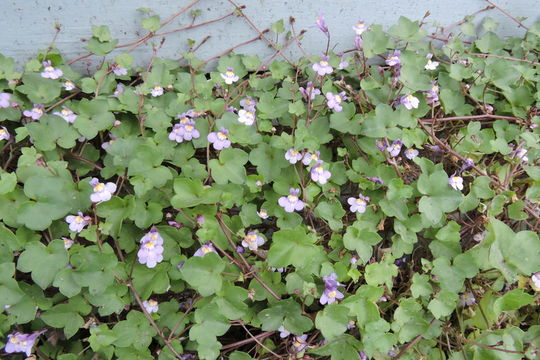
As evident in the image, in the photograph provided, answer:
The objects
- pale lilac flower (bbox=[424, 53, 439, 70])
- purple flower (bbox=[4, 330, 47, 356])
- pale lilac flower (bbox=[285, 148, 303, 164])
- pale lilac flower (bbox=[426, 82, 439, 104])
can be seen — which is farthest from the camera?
pale lilac flower (bbox=[424, 53, 439, 70])

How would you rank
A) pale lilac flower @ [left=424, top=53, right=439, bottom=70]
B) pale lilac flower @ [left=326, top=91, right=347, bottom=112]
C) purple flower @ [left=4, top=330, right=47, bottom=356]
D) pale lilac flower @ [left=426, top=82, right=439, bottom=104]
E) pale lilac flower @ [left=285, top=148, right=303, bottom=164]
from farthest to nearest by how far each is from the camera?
pale lilac flower @ [left=424, top=53, right=439, bottom=70] < pale lilac flower @ [left=426, top=82, right=439, bottom=104] < pale lilac flower @ [left=326, top=91, right=347, bottom=112] < pale lilac flower @ [left=285, top=148, right=303, bottom=164] < purple flower @ [left=4, top=330, right=47, bottom=356]

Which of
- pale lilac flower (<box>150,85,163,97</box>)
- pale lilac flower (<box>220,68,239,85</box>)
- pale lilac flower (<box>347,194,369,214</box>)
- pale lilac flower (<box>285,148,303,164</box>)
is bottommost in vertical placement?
pale lilac flower (<box>347,194,369,214</box>)

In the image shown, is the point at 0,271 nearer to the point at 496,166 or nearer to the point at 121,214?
the point at 121,214

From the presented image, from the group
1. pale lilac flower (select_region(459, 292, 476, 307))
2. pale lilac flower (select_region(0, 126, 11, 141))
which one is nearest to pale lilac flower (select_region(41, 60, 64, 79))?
pale lilac flower (select_region(0, 126, 11, 141))

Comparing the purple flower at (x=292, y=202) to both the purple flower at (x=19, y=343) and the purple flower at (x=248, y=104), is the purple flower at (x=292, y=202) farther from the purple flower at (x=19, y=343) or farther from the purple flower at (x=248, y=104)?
the purple flower at (x=19, y=343)

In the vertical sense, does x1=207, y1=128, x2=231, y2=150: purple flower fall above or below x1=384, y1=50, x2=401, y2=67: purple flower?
below

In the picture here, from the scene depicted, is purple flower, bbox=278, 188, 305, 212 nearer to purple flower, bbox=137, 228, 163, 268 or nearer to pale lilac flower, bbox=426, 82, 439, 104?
purple flower, bbox=137, 228, 163, 268

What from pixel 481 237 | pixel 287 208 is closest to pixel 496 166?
pixel 481 237
